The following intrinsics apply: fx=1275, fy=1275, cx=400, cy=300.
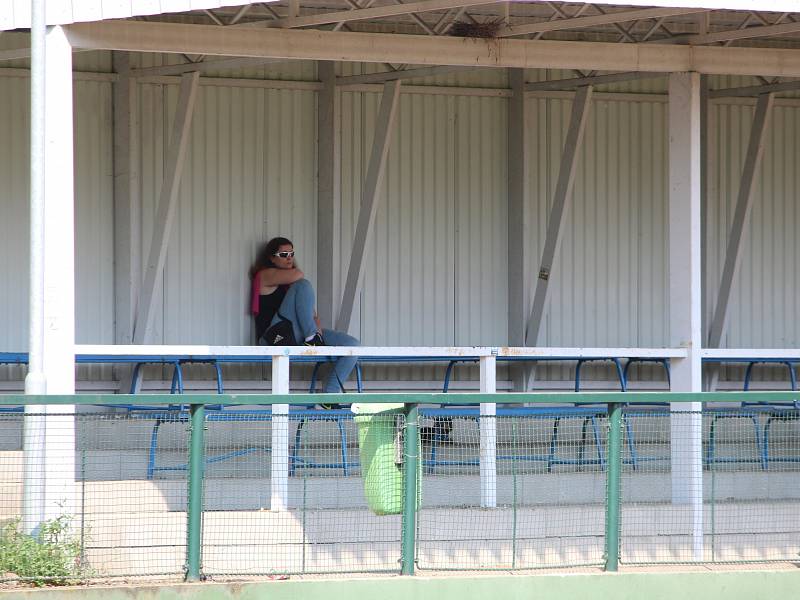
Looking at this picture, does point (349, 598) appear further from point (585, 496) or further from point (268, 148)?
point (268, 148)

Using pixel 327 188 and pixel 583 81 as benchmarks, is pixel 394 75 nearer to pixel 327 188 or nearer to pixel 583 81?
pixel 327 188

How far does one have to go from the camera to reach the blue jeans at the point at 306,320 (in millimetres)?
11109

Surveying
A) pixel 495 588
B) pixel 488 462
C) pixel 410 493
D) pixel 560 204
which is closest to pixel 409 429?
pixel 410 493

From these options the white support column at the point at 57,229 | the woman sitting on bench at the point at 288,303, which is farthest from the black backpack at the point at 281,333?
the white support column at the point at 57,229

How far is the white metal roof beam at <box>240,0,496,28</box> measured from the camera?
8.34 metres

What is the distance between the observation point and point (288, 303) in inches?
443

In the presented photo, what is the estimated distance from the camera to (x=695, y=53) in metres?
9.56

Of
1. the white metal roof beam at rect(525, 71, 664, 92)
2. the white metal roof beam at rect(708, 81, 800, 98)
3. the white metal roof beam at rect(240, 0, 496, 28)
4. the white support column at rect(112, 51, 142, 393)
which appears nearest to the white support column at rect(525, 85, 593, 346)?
the white metal roof beam at rect(525, 71, 664, 92)

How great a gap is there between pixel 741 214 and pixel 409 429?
248 inches

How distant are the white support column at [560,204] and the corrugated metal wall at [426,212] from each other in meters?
0.19

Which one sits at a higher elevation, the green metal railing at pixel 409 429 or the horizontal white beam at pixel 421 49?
the horizontal white beam at pixel 421 49

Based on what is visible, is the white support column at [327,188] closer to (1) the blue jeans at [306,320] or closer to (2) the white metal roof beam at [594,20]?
(1) the blue jeans at [306,320]

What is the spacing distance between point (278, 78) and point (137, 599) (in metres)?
5.97

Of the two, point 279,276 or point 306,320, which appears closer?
point 306,320
